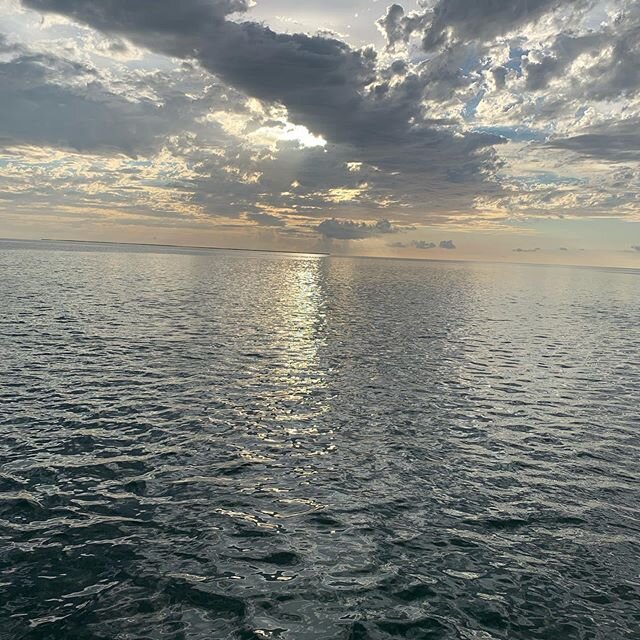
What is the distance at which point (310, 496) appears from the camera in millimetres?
20797

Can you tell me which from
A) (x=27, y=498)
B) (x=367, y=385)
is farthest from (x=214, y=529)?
(x=367, y=385)

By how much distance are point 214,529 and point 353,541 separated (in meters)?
5.21

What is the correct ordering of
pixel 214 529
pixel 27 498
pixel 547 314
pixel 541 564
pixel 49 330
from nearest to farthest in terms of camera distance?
pixel 541 564 < pixel 214 529 < pixel 27 498 < pixel 49 330 < pixel 547 314

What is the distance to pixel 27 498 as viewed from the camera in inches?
762

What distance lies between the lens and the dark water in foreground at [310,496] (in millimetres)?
14188

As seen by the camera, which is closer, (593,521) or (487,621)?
(487,621)

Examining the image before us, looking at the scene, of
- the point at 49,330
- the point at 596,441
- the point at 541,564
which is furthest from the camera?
the point at 49,330

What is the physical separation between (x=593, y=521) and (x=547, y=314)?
8195 centimetres

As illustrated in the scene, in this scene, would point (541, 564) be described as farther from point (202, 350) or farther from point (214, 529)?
point (202, 350)

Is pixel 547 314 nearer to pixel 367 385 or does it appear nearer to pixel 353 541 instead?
pixel 367 385

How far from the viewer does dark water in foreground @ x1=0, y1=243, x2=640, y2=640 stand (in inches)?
559

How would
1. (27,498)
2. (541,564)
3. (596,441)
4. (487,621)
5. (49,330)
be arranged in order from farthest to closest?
(49,330) → (596,441) → (27,498) → (541,564) → (487,621)

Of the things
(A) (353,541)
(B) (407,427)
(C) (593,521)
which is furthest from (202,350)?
(C) (593,521)

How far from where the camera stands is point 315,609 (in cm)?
1424
